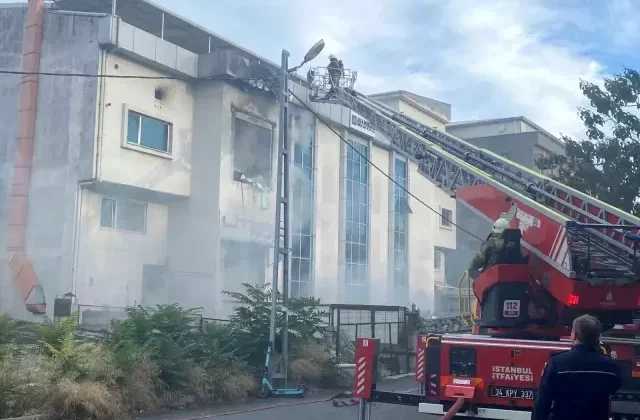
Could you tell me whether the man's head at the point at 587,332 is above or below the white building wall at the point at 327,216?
below

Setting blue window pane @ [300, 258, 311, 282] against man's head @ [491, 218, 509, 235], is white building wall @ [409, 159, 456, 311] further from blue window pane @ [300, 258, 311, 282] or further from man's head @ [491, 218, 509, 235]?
man's head @ [491, 218, 509, 235]

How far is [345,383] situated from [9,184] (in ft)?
42.7

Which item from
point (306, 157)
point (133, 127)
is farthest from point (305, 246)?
point (133, 127)

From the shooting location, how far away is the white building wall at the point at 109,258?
68.7 feet

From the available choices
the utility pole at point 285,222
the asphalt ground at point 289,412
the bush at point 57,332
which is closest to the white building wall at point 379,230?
the utility pole at point 285,222

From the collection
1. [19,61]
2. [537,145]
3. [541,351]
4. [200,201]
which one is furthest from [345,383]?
[537,145]

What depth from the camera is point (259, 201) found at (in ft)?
83.9

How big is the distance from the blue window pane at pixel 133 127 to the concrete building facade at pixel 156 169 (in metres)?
0.03

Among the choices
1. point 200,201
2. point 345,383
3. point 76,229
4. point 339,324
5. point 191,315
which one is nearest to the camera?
point 191,315

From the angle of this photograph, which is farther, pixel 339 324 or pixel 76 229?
pixel 76 229

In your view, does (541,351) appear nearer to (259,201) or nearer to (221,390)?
(221,390)

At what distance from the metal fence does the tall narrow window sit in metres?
8.12

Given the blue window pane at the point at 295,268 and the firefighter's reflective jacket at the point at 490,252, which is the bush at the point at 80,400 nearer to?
the firefighter's reflective jacket at the point at 490,252

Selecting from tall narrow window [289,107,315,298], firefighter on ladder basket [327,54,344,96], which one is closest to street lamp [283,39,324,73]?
firefighter on ladder basket [327,54,344,96]
